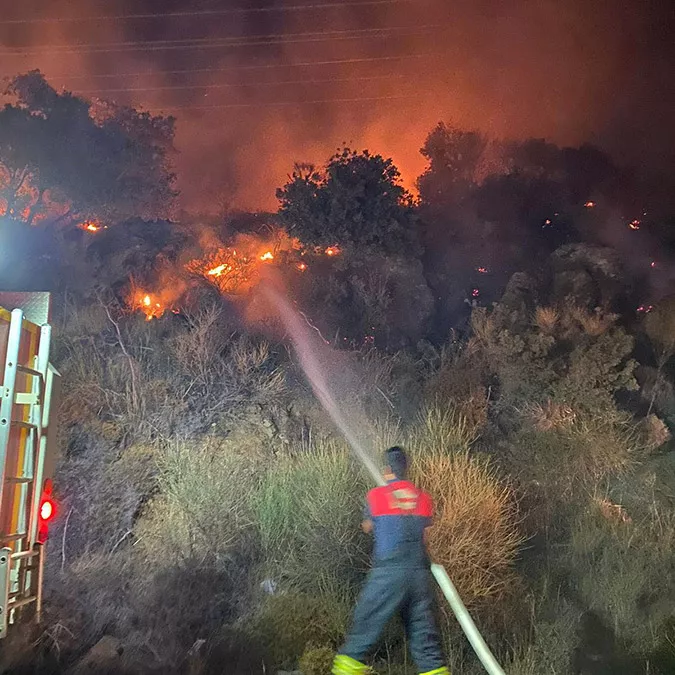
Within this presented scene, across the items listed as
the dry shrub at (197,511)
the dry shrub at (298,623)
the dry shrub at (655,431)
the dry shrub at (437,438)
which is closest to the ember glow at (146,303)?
the dry shrub at (197,511)

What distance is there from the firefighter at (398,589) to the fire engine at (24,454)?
86.2 inches

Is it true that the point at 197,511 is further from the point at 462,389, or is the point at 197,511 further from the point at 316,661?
the point at 462,389

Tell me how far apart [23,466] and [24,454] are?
77 millimetres

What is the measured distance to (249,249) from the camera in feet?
69.8

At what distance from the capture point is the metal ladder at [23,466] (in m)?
3.91

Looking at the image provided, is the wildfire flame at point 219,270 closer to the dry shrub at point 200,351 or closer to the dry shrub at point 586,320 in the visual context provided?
the dry shrub at point 200,351

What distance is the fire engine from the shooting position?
3.96 metres

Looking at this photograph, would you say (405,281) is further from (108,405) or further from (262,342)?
(108,405)

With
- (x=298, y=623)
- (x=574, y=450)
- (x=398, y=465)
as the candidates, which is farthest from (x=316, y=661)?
(x=574, y=450)

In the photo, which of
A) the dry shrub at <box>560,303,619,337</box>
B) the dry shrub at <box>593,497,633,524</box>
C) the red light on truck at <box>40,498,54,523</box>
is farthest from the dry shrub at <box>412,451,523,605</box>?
the dry shrub at <box>560,303,619,337</box>

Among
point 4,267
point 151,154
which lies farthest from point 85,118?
point 4,267

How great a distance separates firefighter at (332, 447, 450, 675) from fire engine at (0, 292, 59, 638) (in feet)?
7.18

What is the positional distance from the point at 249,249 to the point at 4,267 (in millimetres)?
8224

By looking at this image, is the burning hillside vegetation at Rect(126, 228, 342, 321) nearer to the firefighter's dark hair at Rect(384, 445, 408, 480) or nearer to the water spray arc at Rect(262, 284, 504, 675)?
the water spray arc at Rect(262, 284, 504, 675)
